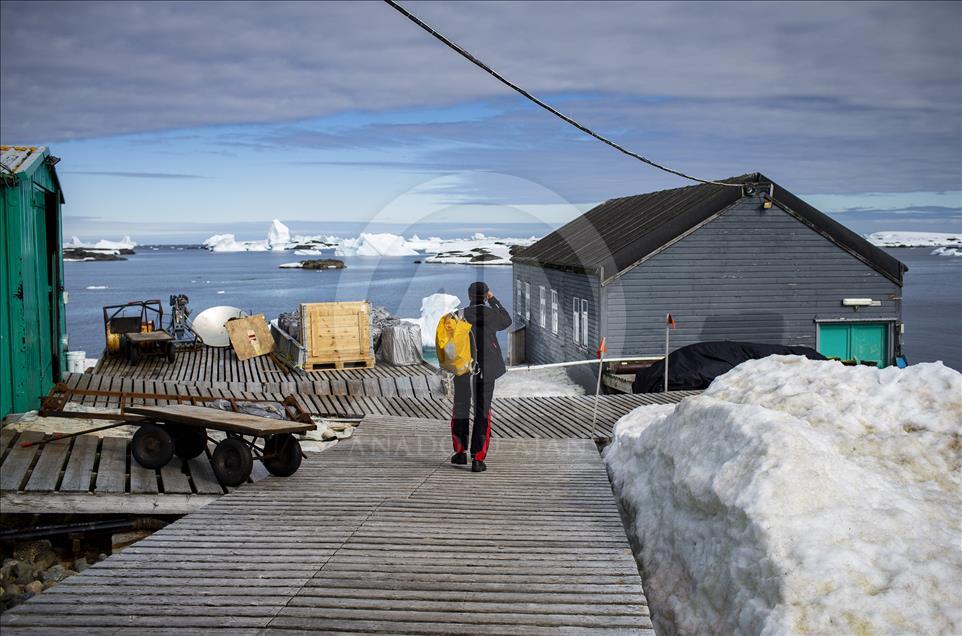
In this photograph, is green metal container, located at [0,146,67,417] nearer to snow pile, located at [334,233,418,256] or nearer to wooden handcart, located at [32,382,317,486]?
wooden handcart, located at [32,382,317,486]

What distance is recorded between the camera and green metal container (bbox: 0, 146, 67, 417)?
10625 mm

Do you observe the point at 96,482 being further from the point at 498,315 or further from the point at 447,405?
the point at 447,405

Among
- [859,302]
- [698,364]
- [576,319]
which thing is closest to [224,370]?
[698,364]

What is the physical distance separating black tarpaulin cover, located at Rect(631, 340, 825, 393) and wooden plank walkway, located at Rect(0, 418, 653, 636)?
1210 centimetres

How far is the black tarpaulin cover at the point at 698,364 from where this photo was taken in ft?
66.8

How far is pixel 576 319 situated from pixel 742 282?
481cm

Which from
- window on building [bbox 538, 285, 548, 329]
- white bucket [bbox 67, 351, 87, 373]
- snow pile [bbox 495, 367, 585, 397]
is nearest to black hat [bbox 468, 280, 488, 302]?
white bucket [bbox 67, 351, 87, 373]

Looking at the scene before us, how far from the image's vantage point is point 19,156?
11898 mm

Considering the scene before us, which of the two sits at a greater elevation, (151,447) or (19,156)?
(19,156)

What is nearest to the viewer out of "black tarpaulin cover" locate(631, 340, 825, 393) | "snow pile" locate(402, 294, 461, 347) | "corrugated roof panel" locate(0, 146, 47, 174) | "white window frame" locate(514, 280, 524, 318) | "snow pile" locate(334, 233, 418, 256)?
"corrugated roof panel" locate(0, 146, 47, 174)

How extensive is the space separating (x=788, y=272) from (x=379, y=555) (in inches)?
814

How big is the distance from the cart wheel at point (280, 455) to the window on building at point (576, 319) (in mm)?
17470

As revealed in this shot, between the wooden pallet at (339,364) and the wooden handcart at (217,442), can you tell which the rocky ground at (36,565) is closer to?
the wooden handcart at (217,442)

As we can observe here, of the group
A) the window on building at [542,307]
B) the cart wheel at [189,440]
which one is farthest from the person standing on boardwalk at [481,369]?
the window on building at [542,307]
